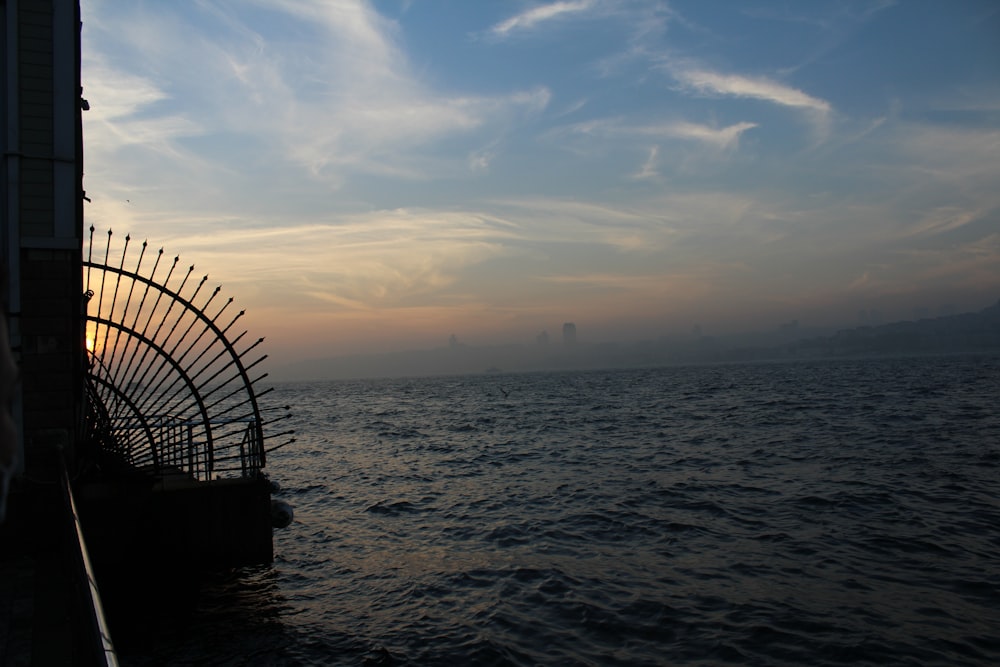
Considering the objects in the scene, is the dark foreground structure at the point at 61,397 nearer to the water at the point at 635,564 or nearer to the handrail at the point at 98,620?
the water at the point at 635,564

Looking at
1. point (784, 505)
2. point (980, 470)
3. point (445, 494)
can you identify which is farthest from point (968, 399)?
point (445, 494)

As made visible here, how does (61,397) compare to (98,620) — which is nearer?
(98,620)

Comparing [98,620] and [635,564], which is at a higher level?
[98,620]

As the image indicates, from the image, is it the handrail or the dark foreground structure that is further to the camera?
the dark foreground structure

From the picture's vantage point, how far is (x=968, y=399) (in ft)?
156

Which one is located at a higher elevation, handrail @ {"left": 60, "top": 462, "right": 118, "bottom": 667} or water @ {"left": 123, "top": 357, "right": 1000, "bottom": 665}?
handrail @ {"left": 60, "top": 462, "right": 118, "bottom": 667}

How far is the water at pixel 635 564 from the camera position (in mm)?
10062

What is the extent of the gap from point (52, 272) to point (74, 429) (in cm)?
273

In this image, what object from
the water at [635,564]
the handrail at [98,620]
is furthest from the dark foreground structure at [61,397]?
the handrail at [98,620]

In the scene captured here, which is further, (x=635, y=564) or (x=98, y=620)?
(x=635, y=564)

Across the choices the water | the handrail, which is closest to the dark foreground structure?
the water

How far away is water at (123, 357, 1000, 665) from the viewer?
396 inches

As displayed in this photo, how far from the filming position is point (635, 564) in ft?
44.9

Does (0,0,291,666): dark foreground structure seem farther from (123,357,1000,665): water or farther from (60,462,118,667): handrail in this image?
(60,462,118,667): handrail
